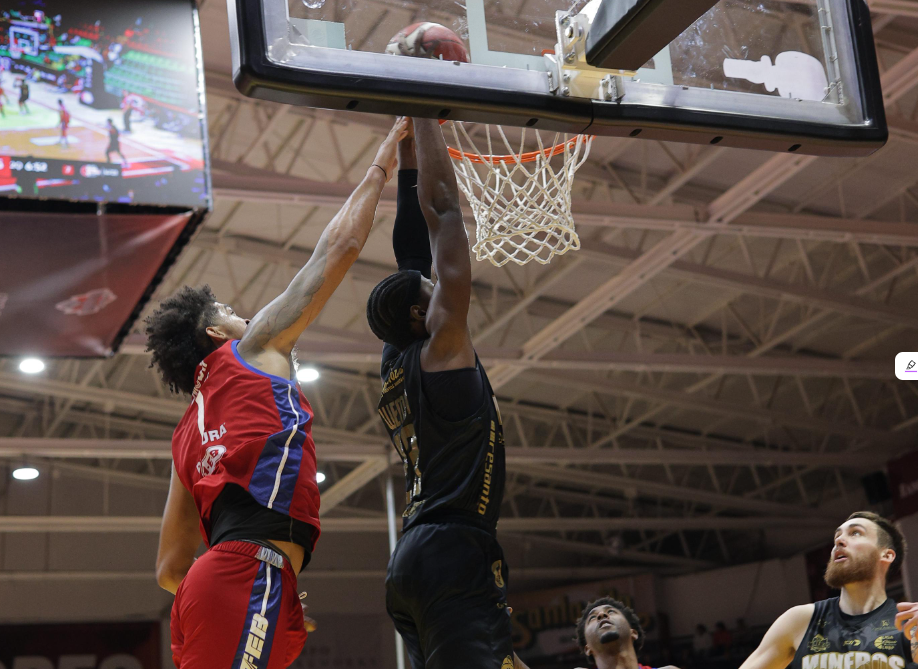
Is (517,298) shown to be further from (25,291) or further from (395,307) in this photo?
(395,307)

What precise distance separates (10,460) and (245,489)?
60.5 feet

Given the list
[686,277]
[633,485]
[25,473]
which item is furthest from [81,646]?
[686,277]

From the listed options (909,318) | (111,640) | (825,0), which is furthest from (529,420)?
(825,0)

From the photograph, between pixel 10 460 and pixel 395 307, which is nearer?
pixel 395 307

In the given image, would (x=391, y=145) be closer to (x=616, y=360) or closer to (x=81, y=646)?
(x=616, y=360)

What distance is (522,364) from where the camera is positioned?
554 inches

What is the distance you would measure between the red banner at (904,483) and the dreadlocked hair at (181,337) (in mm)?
16164

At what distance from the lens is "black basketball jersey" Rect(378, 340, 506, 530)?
10.4 feet

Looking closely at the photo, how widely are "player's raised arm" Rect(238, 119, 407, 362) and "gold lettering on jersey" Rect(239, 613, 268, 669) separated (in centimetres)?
84

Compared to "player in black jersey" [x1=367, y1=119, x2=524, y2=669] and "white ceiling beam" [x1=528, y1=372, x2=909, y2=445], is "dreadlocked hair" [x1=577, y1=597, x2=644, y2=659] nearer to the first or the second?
"player in black jersey" [x1=367, y1=119, x2=524, y2=669]

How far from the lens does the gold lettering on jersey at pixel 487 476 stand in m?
3.17

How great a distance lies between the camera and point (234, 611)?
3.18m

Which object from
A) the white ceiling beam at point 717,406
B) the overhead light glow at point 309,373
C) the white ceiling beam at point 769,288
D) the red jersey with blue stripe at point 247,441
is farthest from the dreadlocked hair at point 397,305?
the white ceiling beam at point 717,406

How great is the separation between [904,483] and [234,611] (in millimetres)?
16913
